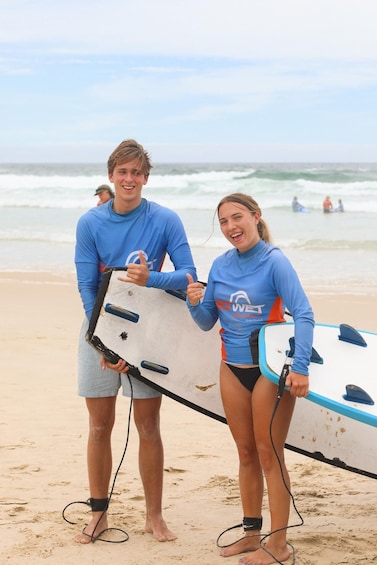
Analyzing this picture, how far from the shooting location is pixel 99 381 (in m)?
3.67

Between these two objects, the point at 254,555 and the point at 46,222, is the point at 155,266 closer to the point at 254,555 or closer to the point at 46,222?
the point at 254,555

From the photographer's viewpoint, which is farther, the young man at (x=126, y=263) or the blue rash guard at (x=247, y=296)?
the young man at (x=126, y=263)

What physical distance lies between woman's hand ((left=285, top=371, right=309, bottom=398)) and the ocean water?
160 centimetres

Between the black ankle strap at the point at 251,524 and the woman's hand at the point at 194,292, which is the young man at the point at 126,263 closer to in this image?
the woman's hand at the point at 194,292

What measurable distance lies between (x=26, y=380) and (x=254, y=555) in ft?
12.0

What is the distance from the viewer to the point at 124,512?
4160 millimetres

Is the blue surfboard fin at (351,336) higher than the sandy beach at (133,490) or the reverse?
higher

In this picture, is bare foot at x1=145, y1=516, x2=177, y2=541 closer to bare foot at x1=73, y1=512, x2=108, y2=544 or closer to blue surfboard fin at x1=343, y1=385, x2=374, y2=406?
bare foot at x1=73, y1=512, x2=108, y2=544

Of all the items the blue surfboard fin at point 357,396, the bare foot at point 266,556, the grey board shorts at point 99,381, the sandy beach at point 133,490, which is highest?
the blue surfboard fin at point 357,396

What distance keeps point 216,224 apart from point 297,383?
56.0 ft

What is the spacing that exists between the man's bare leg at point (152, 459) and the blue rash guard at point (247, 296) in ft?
1.58

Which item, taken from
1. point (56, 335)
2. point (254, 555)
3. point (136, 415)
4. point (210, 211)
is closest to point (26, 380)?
point (56, 335)

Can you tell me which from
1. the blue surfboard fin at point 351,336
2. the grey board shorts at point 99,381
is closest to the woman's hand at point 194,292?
the grey board shorts at point 99,381

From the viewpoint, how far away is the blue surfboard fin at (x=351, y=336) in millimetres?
3865
